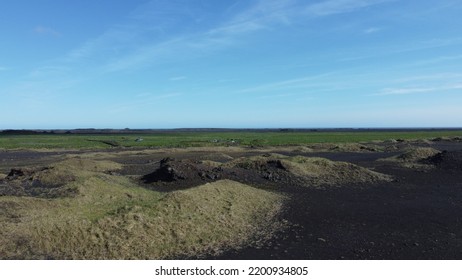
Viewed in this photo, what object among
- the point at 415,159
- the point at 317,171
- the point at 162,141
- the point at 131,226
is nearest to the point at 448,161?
the point at 415,159

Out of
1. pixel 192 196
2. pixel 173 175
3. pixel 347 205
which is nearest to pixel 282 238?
pixel 192 196

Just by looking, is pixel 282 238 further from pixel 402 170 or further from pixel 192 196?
pixel 402 170

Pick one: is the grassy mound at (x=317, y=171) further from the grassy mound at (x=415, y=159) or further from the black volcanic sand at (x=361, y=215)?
the grassy mound at (x=415, y=159)

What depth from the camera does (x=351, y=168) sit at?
29.9 metres

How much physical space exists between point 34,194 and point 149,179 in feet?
26.5

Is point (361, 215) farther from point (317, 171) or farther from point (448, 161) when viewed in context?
point (448, 161)

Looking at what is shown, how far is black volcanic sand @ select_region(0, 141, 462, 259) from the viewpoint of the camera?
12.8 meters

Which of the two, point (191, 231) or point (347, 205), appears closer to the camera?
point (191, 231)

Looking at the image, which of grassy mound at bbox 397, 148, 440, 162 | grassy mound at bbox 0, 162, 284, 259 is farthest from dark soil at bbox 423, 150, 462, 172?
grassy mound at bbox 0, 162, 284, 259

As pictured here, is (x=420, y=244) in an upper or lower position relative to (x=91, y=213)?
lower

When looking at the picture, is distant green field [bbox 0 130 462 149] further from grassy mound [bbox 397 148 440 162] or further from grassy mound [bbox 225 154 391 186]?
grassy mound [bbox 225 154 391 186]

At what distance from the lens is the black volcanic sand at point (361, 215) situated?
42.1 feet

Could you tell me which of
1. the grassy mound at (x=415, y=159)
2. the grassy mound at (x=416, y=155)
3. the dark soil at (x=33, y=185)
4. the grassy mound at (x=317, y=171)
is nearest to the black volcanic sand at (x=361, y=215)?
the grassy mound at (x=317, y=171)

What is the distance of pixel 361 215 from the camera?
18.0m
